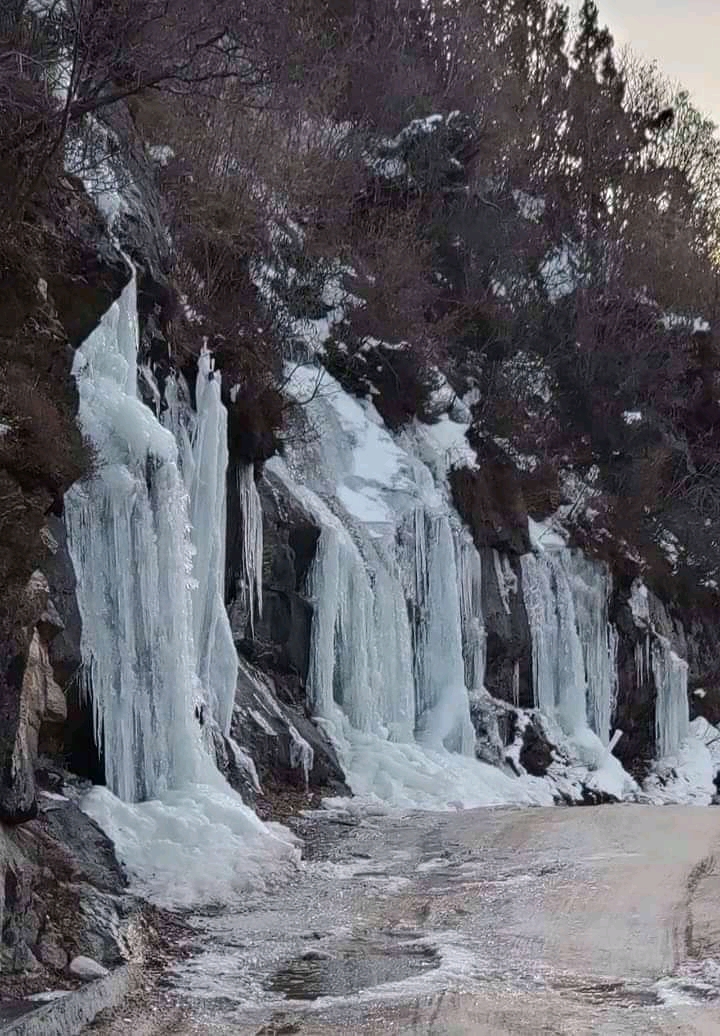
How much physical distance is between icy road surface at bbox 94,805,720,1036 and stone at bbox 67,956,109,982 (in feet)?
0.99

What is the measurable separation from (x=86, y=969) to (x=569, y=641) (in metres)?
14.8

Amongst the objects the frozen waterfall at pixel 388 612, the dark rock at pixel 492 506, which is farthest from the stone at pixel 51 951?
the dark rock at pixel 492 506

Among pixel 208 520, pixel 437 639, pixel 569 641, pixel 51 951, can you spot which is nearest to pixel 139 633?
pixel 208 520

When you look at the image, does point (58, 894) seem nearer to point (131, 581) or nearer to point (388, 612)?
point (131, 581)

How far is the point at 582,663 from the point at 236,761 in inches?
393

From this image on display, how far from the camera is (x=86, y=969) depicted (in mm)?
5566

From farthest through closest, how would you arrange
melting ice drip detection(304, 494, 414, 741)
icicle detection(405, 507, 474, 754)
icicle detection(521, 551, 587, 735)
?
icicle detection(521, 551, 587, 735) → icicle detection(405, 507, 474, 754) → melting ice drip detection(304, 494, 414, 741)

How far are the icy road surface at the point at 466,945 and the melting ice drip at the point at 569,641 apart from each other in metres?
8.98

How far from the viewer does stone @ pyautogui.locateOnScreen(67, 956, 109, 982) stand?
18.1ft

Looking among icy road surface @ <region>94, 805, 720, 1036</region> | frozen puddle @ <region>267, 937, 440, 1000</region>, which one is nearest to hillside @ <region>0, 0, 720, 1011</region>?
icy road surface @ <region>94, 805, 720, 1036</region>

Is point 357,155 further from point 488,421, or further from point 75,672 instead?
point 75,672

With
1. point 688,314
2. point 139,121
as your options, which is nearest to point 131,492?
point 139,121

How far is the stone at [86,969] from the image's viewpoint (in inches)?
217

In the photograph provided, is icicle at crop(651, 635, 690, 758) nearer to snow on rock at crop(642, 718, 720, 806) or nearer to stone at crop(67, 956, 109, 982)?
snow on rock at crop(642, 718, 720, 806)
